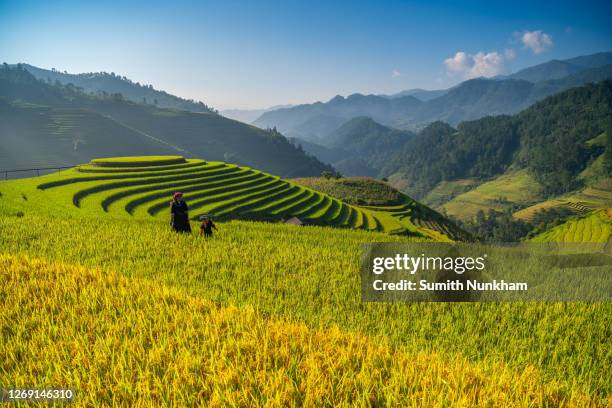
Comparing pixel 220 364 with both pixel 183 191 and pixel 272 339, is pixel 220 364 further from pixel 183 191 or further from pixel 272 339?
pixel 183 191

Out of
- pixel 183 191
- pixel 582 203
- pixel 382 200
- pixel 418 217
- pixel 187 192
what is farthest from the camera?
pixel 582 203

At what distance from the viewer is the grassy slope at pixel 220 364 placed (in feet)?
9.37

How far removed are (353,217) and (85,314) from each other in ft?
196

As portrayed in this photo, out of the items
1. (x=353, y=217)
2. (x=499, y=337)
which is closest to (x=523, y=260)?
(x=499, y=337)

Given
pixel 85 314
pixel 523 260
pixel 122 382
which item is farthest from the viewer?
pixel 523 260

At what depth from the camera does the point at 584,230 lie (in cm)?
11650

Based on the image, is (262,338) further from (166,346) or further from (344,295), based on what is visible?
(344,295)

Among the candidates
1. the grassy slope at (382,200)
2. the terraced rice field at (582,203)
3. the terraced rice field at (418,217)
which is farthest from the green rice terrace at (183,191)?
the terraced rice field at (582,203)

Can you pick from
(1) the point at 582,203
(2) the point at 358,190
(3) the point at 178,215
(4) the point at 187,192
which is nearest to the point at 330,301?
(3) the point at 178,215

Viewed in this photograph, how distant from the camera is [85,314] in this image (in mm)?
4582

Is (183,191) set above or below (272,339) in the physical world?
Result: below

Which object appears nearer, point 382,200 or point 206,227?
point 206,227
